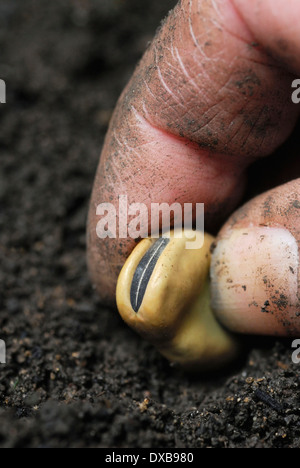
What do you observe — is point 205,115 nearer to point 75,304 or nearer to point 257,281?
point 257,281

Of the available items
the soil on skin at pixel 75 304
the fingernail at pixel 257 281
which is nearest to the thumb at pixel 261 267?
the fingernail at pixel 257 281

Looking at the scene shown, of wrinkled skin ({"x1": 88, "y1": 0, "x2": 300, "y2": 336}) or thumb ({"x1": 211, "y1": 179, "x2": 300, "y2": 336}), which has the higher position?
wrinkled skin ({"x1": 88, "y1": 0, "x2": 300, "y2": 336})

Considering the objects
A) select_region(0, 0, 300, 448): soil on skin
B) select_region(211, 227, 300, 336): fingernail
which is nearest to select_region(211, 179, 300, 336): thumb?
select_region(211, 227, 300, 336): fingernail

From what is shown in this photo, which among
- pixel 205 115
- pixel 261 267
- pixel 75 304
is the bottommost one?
pixel 75 304

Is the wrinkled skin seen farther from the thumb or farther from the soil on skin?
the soil on skin

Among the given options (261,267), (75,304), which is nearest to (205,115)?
(261,267)

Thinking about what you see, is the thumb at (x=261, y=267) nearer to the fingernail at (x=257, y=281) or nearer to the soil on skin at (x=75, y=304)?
the fingernail at (x=257, y=281)
